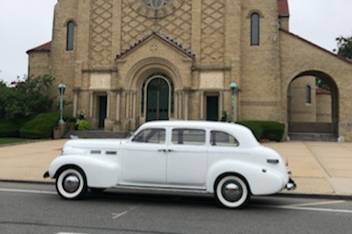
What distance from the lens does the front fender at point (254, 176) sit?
26.2 feet

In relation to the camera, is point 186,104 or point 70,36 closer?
point 186,104

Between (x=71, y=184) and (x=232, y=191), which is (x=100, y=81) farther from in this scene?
(x=232, y=191)

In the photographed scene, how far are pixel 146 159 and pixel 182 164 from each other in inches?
30.4

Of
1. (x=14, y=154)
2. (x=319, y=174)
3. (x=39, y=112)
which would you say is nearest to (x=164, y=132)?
(x=319, y=174)

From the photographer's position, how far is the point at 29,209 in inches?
305

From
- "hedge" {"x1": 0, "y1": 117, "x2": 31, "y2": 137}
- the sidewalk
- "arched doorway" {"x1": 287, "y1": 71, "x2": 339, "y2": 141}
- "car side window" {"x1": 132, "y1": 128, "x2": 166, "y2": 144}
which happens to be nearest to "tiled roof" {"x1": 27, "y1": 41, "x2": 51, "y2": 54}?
"hedge" {"x1": 0, "y1": 117, "x2": 31, "y2": 137}

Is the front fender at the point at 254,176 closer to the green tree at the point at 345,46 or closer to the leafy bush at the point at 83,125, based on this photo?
the leafy bush at the point at 83,125

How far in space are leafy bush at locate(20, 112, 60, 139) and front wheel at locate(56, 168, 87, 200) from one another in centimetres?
1961

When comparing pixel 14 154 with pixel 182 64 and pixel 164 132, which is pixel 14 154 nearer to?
pixel 164 132

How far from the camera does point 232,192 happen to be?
8.15 meters

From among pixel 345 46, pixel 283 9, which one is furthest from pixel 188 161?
pixel 345 46

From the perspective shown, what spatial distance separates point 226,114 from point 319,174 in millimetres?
15513

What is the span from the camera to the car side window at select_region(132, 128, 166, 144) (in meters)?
8.62

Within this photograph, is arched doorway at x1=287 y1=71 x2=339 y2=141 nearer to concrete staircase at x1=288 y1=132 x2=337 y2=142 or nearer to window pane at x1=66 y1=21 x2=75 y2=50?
concrete staircase at x1=288 y1=132 x2=337 y2=142
